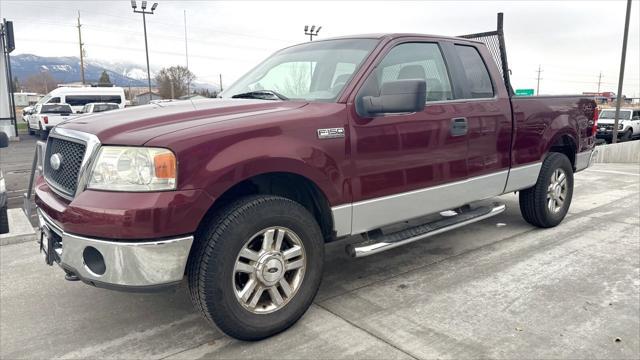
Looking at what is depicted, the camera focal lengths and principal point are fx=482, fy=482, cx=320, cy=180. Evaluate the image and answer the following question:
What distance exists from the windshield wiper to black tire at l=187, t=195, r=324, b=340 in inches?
38.2

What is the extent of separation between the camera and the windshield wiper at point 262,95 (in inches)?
140

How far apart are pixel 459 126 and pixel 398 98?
100cm

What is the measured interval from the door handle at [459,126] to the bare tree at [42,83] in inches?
3939

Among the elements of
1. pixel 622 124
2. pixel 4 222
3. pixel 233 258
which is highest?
pixel 233 258

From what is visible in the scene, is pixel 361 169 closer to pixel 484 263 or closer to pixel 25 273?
pixel 484 263

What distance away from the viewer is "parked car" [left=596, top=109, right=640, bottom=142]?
77.9 ft

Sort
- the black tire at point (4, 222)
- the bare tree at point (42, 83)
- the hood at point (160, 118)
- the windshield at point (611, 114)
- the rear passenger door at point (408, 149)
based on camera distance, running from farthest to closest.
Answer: the bare tree at point (42, 83) → the windshield at point (611, 114) → the black tire at point (4, 222) → the rear passenger door at point (408, 149) → the hood at point (160, 118)

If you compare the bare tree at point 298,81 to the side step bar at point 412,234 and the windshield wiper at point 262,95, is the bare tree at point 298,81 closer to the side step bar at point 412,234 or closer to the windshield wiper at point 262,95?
the windshield wiper at point 262,95

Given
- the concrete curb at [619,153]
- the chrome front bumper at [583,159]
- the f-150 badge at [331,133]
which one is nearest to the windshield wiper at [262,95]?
the f-150 badge at [331,133]

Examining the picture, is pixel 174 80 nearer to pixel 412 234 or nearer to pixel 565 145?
pixel 565 145

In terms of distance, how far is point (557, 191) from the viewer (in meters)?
5.30

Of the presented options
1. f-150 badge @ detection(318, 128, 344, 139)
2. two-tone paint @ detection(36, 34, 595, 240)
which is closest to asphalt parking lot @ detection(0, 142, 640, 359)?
two-tone paint @ detection(36, 34, 595, 240)

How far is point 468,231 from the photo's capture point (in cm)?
534

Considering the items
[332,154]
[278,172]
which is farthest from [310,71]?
[278,172]
